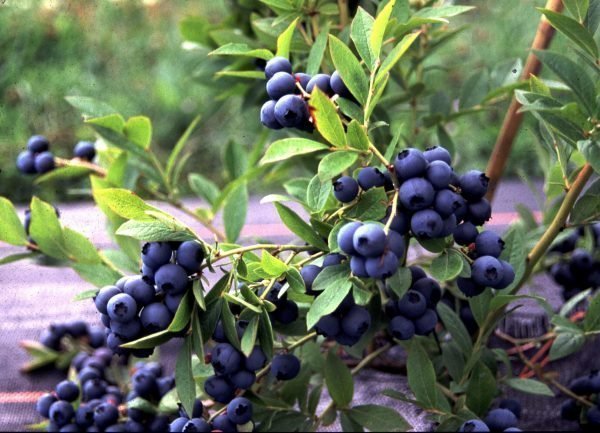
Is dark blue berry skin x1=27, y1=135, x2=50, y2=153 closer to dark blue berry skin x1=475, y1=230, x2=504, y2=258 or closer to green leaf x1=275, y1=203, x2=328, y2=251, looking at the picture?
green leaf x1=275, y1=203, x2=328, y2=251

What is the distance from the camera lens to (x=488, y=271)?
661mm

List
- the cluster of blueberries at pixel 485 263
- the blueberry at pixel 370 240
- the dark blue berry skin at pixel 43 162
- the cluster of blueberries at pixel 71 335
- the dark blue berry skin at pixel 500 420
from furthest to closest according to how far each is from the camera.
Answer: the cluster of blueberries at pixel 71 335, the dark blue berry skin at pixel 43 162, the dark blue berry skin at pixel 500 420, the cluster of blueberries at pixel 485 263, the blueberry at pixel 370 240

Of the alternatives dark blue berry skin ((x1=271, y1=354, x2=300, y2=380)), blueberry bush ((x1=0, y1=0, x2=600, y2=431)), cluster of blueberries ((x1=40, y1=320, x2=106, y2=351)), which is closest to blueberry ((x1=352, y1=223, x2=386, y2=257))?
blueberry bush ((x1=0, y1=0, x2=600, y2=431))

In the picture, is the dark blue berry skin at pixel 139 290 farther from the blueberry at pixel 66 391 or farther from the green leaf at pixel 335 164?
the blueberry at pixel 66 391

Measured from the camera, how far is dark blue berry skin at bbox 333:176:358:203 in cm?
64

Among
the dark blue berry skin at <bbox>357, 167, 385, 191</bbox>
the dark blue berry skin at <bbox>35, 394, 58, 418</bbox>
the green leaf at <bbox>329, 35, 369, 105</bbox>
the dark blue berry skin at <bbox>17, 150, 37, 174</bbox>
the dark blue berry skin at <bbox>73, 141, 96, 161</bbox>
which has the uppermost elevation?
the green leaf at <bbox>329, 35, 369, 105</bbox>

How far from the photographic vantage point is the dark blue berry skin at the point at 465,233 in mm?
672

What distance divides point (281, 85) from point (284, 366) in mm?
270

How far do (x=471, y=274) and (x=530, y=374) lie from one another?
421 mm

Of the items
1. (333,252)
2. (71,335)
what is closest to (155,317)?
(333,252)

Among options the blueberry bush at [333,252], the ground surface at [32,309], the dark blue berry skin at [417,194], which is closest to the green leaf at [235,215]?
the blueberry bush at [333,252]

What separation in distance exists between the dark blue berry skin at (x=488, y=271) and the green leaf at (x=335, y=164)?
0.46 ft

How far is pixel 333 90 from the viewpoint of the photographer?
2.25ft

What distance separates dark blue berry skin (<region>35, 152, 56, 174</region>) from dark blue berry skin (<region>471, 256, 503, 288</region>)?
602mm
